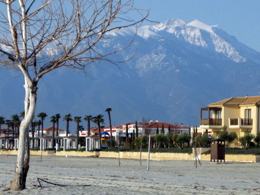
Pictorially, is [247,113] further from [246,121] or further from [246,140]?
[246,140]

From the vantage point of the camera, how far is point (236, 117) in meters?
55.1

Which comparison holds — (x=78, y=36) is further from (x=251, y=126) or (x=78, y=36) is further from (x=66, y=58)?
(x=251, y=126)

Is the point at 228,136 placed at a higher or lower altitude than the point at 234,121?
lower

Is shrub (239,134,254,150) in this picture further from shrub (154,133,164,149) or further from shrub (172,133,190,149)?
shrub (154,133,164,149)

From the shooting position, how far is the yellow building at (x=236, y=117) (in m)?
52.7

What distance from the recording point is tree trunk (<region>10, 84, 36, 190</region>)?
44.7 ft

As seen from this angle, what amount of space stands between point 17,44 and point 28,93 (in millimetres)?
1361

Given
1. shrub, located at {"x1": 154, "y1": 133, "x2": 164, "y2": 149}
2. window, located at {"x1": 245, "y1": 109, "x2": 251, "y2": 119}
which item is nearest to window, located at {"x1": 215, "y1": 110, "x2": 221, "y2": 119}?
window, located at {"x1": 245, "y1": 109, "x2": 251, "y2": 119}

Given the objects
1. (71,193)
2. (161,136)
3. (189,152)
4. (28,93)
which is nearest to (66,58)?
(28,93)

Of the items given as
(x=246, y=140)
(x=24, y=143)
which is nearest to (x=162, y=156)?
(x=246, y=140)

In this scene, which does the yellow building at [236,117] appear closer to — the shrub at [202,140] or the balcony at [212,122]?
the balcony at [212,122]

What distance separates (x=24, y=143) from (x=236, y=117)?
143ft

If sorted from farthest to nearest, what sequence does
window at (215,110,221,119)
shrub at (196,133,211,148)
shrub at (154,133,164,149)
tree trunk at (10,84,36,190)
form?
1. window at (215,110,221,119)
2. shrub at (154,133,164,149)
3. shrub at (196,133,211,148)
4. tree trunk at (10,84,36,190)

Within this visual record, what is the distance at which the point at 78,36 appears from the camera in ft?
42.8
